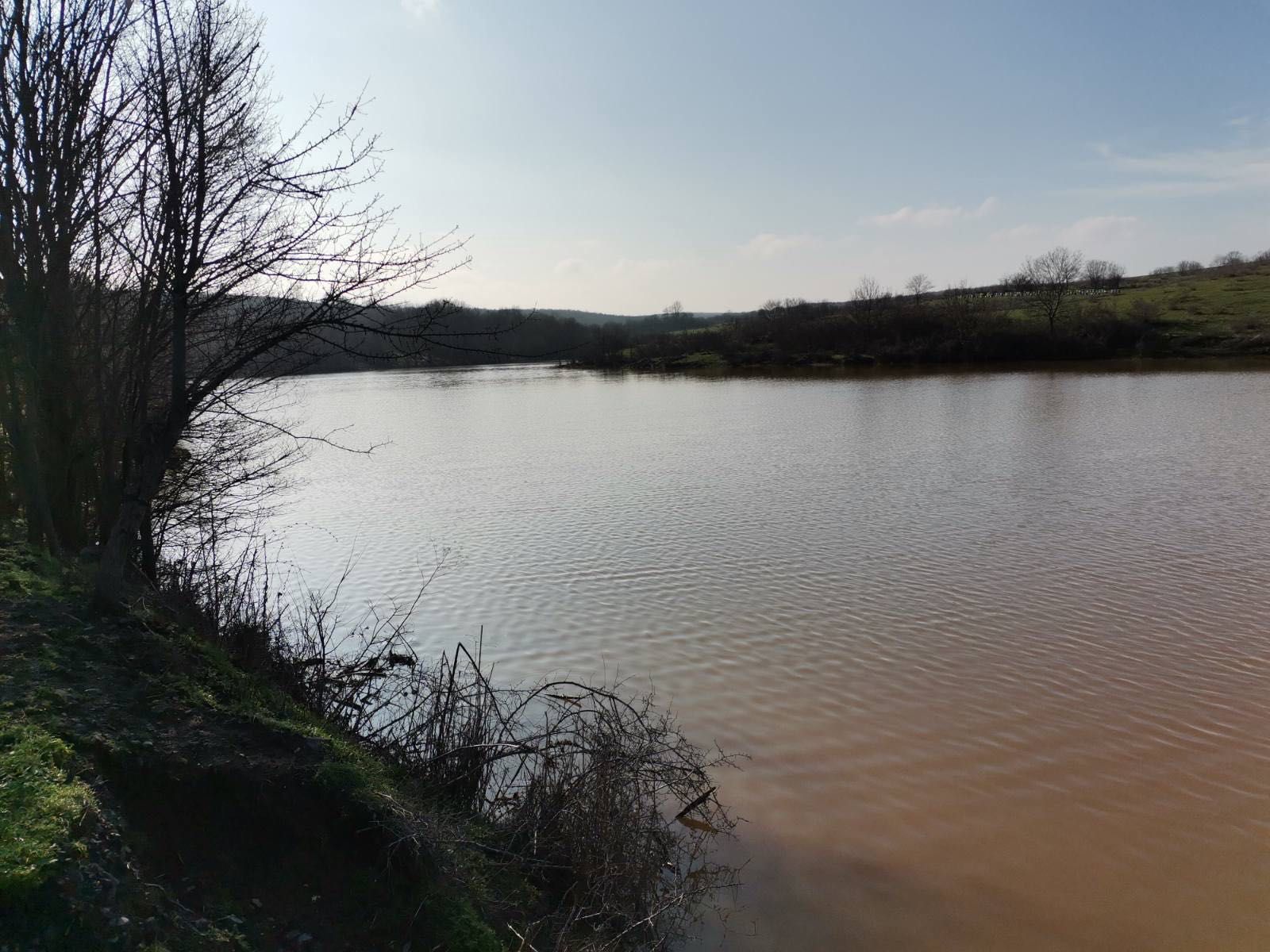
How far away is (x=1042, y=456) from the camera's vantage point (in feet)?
69.3

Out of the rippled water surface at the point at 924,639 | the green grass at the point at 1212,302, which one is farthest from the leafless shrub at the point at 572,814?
the green grass at the point at 1212,302

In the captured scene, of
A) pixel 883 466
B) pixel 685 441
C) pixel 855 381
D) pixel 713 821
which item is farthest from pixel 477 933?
pixel 855 381

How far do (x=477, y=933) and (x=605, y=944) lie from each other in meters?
0.72

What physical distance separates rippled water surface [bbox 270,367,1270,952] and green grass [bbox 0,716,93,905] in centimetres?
345

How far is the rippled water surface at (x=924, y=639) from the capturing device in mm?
5359

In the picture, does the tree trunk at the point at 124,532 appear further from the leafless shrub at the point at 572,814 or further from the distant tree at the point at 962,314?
the distant tree at the point at 962,314

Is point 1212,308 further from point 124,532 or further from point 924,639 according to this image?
point 124,532

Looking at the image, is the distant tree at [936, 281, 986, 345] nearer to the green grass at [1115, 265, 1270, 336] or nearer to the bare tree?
the green grass at [1115, 265, 1270, 336]

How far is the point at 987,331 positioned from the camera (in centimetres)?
6456

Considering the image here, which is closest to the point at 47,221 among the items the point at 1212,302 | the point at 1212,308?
the point at 1212,308

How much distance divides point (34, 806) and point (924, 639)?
8333 mm

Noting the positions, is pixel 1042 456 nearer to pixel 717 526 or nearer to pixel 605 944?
pixel 717 526

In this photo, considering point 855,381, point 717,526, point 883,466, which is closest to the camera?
point 717,526

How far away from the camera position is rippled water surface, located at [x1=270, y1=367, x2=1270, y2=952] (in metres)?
5.36
